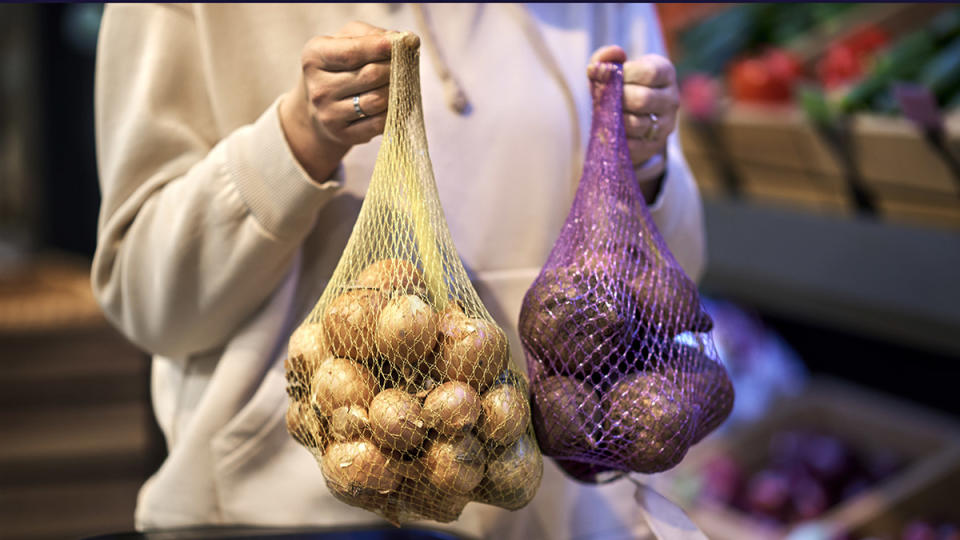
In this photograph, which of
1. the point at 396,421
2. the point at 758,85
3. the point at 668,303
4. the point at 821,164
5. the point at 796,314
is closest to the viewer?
the point at 396,421

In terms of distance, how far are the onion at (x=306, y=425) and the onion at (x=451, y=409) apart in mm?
112

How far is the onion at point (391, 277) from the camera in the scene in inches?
28.5

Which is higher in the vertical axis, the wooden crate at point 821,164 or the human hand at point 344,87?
the human hand at point 344,87

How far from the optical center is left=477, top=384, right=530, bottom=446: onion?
2.32 ft

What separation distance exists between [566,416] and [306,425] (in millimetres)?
247

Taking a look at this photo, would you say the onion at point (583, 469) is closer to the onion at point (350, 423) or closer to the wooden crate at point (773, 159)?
the onion at point (350, 423)

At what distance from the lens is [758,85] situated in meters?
2.28

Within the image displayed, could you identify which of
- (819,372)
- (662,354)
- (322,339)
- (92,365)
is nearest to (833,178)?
(819,372)

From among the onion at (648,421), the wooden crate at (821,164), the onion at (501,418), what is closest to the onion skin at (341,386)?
the onion at (501,418)

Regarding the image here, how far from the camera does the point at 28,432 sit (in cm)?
290

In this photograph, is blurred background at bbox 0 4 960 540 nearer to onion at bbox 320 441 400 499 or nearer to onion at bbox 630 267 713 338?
onion at bbox 630 267 713 338

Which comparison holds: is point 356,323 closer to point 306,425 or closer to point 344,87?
point 306,425

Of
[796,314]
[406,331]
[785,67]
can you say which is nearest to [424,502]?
[406,331]

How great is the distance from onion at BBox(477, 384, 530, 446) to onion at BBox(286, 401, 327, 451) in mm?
151
